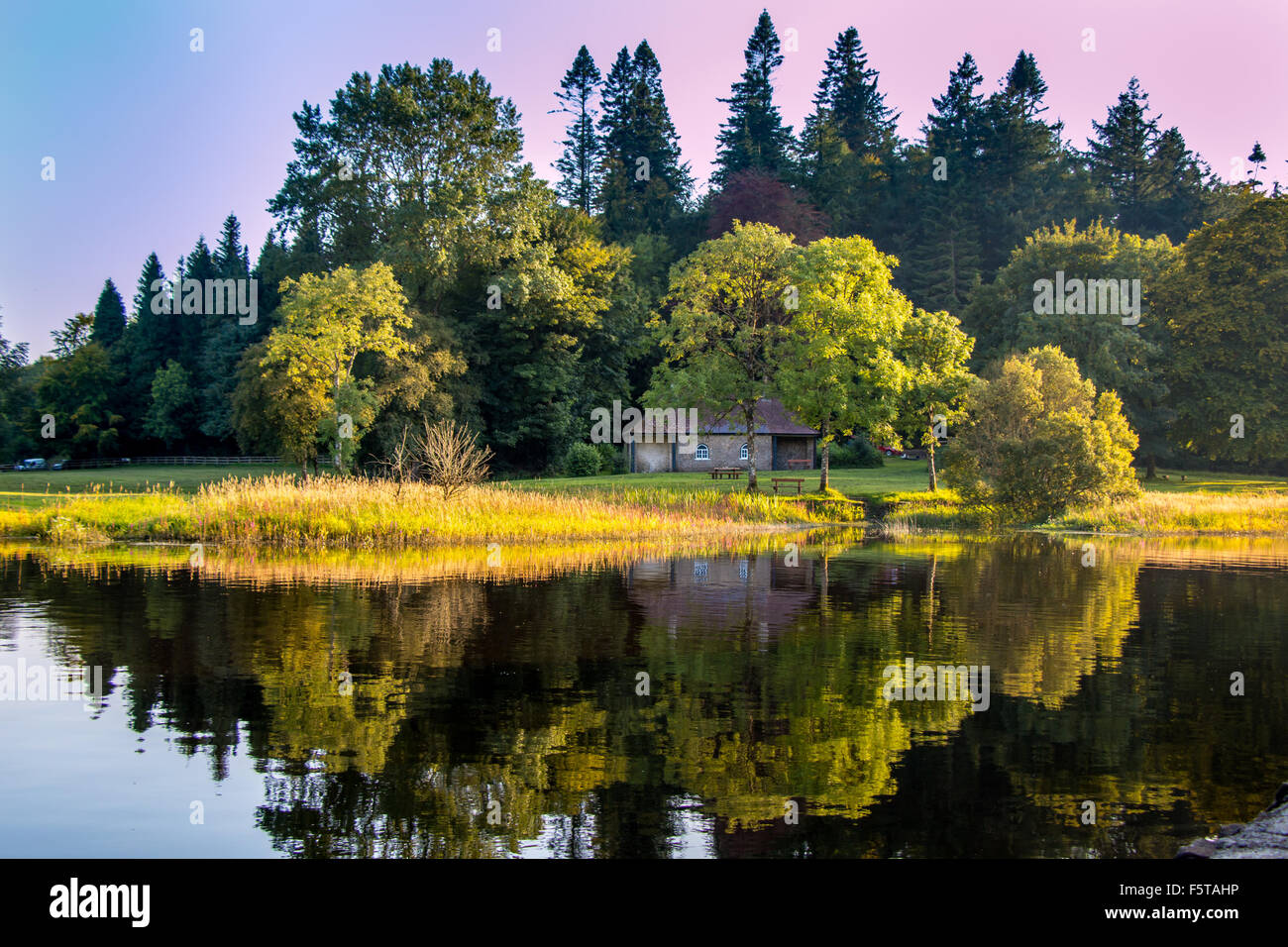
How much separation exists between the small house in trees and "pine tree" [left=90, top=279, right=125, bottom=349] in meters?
65.7

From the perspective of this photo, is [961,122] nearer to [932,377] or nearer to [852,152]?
[852,152]

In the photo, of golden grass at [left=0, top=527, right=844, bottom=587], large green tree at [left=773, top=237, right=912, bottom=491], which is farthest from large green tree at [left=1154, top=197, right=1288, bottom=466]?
golden grass at [left=0, top=527, right=844, bottom=587]

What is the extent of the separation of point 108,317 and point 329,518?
91.3 m

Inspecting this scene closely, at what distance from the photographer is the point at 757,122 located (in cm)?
10169

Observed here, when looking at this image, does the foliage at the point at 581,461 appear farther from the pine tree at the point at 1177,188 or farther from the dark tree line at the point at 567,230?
the pine tree at the point at 1177,188

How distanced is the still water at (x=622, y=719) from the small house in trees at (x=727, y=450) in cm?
4669

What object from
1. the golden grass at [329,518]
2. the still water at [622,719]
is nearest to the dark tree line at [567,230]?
the golden grass at [329,518]

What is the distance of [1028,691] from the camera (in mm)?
14945

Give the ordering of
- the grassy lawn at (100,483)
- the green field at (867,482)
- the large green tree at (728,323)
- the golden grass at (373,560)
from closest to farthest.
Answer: the golden grass at (373,560) → the grassy lawn at (100,483) → the large green tree at (728,323) → the green field at (867,482)

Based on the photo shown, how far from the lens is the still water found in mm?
9453

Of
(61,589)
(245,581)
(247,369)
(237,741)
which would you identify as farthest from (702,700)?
(247,369)

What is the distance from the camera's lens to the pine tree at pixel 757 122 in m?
100

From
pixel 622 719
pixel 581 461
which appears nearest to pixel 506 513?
pixel 622 719
